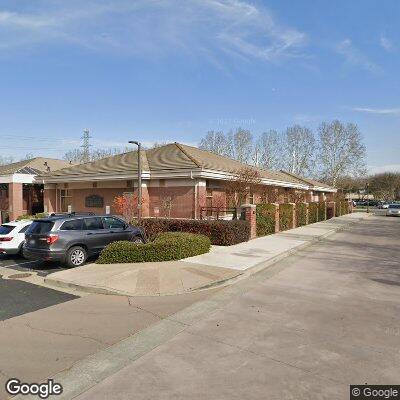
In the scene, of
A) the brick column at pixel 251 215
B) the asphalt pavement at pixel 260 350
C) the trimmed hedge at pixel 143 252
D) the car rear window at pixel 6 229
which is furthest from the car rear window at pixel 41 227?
the brick column at pixel 251 215

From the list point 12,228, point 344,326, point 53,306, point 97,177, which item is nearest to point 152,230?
point 12,228

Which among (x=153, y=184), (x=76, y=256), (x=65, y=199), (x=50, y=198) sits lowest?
(x=76, y=256)

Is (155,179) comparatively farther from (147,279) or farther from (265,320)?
(265,320)

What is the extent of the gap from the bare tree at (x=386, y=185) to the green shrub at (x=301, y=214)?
7694 cm

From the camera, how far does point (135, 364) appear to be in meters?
4.55

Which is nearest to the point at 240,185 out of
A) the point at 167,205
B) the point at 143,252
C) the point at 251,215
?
the point at 167,205

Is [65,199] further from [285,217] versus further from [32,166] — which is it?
[285,217]

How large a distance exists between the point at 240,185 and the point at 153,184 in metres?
5.27

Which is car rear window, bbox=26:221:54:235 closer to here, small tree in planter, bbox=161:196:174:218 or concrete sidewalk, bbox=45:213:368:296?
concrete sidewalk, bbox=45:213:368:296

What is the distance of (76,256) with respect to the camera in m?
10.8

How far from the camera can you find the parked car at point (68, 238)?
1034 centimetres

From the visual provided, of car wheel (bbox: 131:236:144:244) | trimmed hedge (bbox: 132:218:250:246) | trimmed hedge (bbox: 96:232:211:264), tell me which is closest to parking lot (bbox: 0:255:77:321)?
trimmed hedge (bbox: 96:232:211:264)

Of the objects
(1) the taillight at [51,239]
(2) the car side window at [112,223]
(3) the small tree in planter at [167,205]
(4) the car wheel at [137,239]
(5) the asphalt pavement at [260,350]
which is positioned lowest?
(5) the asphalt pavement at [260,350]

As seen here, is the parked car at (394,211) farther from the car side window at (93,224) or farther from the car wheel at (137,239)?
the car side window at (93,224)
